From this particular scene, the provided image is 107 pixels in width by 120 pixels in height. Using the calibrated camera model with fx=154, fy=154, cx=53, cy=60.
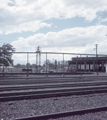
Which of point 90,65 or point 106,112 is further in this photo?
point 90,65

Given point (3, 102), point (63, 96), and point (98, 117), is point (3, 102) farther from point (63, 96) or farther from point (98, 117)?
point (98, 117)

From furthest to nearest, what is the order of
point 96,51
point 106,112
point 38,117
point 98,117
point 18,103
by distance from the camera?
1. point 96,51
2. point 18,103
3. point 106,112
4. point 98,117
5. point 38,117

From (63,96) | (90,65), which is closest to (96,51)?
(90,65)

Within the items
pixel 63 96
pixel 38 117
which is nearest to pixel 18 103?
pixel 38 117

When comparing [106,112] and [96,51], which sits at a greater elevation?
[96,51]

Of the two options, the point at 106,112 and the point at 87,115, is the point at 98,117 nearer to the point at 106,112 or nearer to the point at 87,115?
the point at 87,115

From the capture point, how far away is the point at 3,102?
7883 millimetres

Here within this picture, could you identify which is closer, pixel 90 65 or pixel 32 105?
pixel 32 105

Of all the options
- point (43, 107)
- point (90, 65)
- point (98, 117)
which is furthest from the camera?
point (90, 65)

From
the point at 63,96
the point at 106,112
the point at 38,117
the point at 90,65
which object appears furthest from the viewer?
the point at 90,65

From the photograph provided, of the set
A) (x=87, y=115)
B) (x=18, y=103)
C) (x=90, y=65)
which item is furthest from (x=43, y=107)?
(x=90, y=65)

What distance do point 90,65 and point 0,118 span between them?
195 ft

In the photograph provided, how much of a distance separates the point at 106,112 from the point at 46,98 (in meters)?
3.63

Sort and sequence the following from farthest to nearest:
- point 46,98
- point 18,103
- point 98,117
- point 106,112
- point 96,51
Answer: point 96,51, point 46,98, point 18,103, point 106,112, point 98,117
